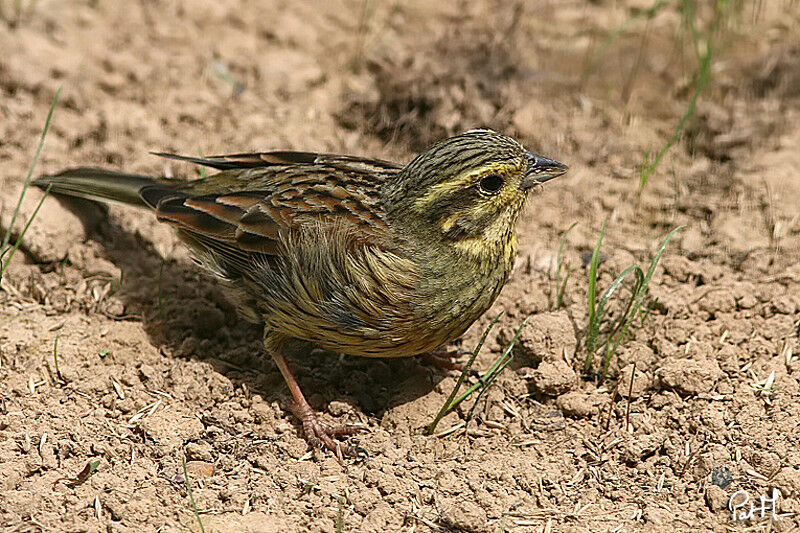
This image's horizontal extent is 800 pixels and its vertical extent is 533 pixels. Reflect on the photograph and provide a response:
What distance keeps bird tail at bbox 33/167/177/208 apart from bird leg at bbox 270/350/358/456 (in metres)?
1.41

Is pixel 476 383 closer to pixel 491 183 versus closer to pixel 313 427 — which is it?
pixel 313 427

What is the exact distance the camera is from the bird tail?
20.1ft

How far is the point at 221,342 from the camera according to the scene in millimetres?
6117

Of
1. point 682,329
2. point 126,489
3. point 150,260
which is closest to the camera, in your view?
point 126,489

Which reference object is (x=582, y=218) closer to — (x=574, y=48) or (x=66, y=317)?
(x=574, y=48)

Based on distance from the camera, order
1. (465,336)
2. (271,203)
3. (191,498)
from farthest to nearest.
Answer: (465,336) → (271,203) → (191,498)

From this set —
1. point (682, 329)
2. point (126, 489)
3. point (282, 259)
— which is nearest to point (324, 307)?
point (282, 259)

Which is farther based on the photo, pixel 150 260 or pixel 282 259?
pixel 150 260

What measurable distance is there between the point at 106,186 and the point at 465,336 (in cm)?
248

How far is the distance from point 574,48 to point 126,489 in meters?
5.34

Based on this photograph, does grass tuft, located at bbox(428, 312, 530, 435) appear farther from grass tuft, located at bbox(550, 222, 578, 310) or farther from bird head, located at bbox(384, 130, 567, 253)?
bird head, located at bbox(384, 130, 567, 253)

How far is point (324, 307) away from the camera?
5.38 metres

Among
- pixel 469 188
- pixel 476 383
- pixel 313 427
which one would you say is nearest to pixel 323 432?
pixel 313 427

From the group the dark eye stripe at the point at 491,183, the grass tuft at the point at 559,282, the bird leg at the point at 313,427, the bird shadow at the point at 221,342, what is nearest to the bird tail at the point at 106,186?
the bird shadow at the point at 221,342
